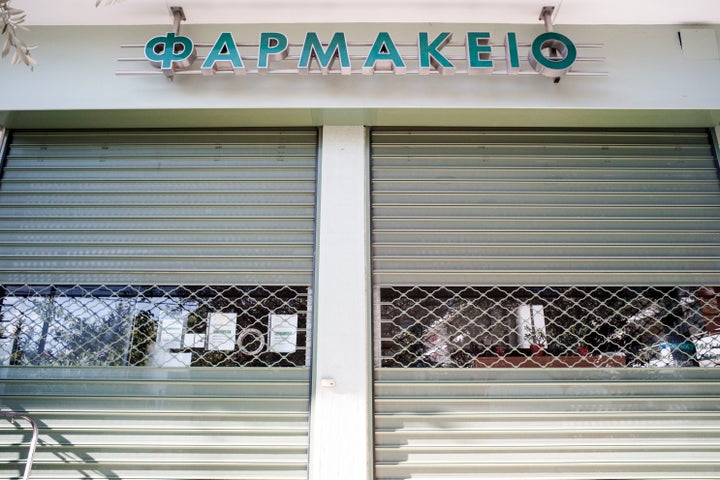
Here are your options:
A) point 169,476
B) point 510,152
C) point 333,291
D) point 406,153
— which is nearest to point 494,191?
point 510,152

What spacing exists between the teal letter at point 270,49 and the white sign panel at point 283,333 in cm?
180

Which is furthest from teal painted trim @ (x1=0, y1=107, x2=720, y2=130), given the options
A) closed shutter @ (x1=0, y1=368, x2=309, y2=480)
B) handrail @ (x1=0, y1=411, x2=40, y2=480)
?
handrail @ (x1=0, y1=411, x2=40, y2=480)

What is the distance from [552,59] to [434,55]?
865 millimetres

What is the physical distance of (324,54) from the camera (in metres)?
3.61

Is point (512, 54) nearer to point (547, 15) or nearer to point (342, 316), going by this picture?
point (547, 15)

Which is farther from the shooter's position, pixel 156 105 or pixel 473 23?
pixel 473 23

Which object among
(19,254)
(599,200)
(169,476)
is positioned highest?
(599,200)

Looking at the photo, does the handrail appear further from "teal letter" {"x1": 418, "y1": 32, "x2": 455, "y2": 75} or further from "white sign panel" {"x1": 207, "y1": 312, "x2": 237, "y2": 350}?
"teal letter" {"x1": 418, "y1": 32, "x2": 455, "y2": 75}

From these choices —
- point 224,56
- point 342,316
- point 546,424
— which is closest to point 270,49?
point 224,56

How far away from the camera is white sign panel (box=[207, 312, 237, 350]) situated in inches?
135

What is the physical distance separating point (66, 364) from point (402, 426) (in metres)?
2.34

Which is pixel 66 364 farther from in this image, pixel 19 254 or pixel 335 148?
pixel 335 148

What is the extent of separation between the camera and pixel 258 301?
3.51 meters

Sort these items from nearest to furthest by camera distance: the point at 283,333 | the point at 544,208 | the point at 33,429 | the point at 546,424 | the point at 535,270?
the point at 33,429 → the point at 546,424 → the point at 283,333 → the point at 535,270 → the point at 544,208
